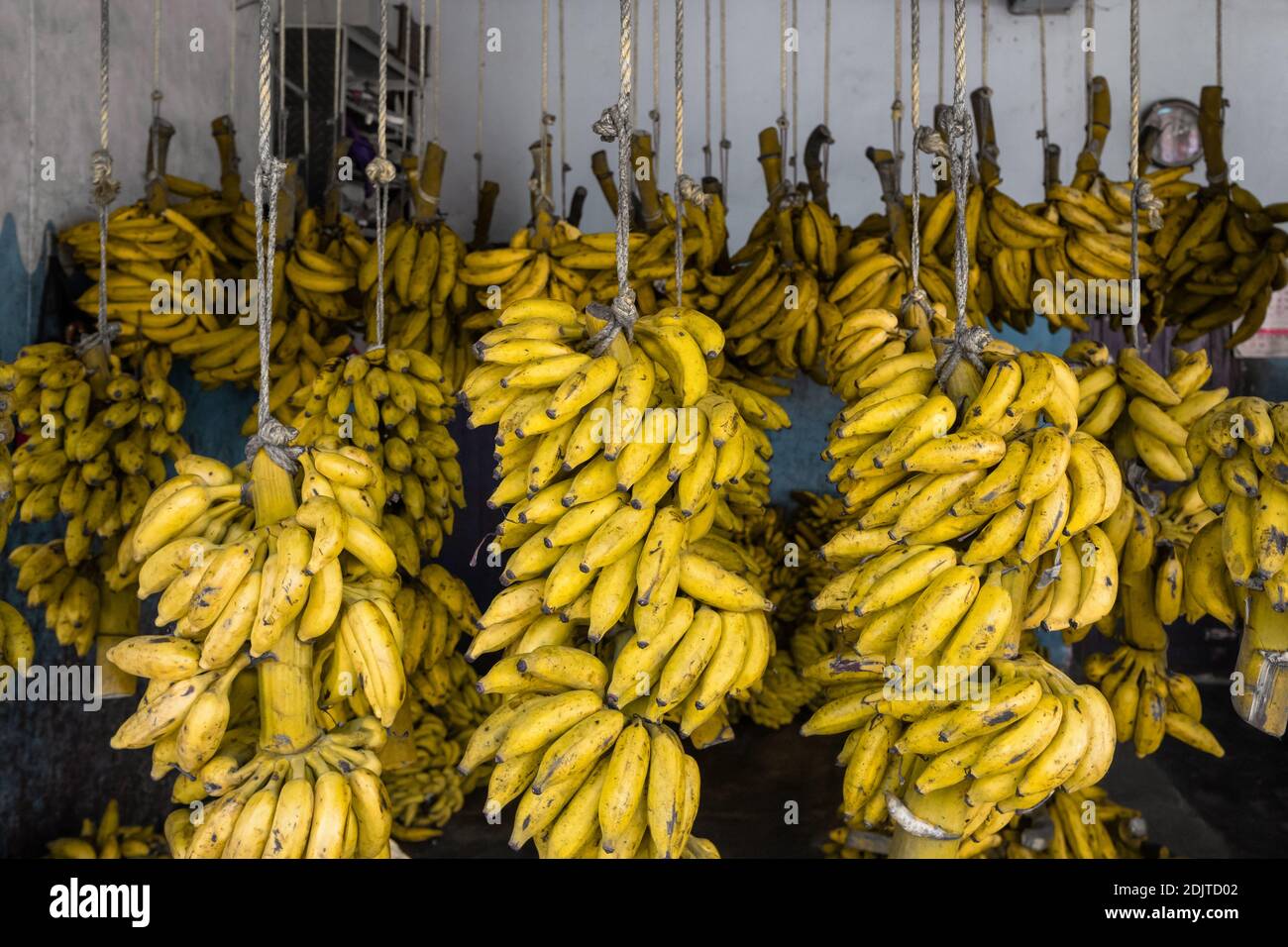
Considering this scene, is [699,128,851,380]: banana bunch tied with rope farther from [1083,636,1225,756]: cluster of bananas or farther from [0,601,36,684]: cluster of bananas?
[0,601,36,684]: cluster of bananas

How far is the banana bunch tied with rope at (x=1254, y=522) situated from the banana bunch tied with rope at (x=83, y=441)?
7.31 ft

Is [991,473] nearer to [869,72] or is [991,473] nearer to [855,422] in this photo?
[855,422]

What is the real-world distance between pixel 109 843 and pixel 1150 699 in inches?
103

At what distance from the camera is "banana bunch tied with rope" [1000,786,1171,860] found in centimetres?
242

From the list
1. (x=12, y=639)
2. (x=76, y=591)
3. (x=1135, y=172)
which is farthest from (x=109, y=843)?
(x=1135, y=172)

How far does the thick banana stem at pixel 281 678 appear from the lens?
4.56 ft

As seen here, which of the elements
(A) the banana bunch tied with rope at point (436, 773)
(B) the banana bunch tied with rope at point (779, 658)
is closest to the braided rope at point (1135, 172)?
(A) the banana bunch tied with rope at point (436, 773)

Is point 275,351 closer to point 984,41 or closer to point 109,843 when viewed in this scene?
point 109,843

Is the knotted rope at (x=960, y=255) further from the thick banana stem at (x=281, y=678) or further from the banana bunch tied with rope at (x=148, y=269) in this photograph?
the banana bunch tied with rope at (x=148, y=269)

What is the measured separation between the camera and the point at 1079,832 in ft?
8.43

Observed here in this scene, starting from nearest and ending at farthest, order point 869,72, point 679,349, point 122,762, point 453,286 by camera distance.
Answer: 1. point 679,349
2. point 453,286
3. point 122,762
4. point 869,72

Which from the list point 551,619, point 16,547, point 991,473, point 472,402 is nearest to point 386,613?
point 551,619

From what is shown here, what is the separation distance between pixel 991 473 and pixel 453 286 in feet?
5.72
